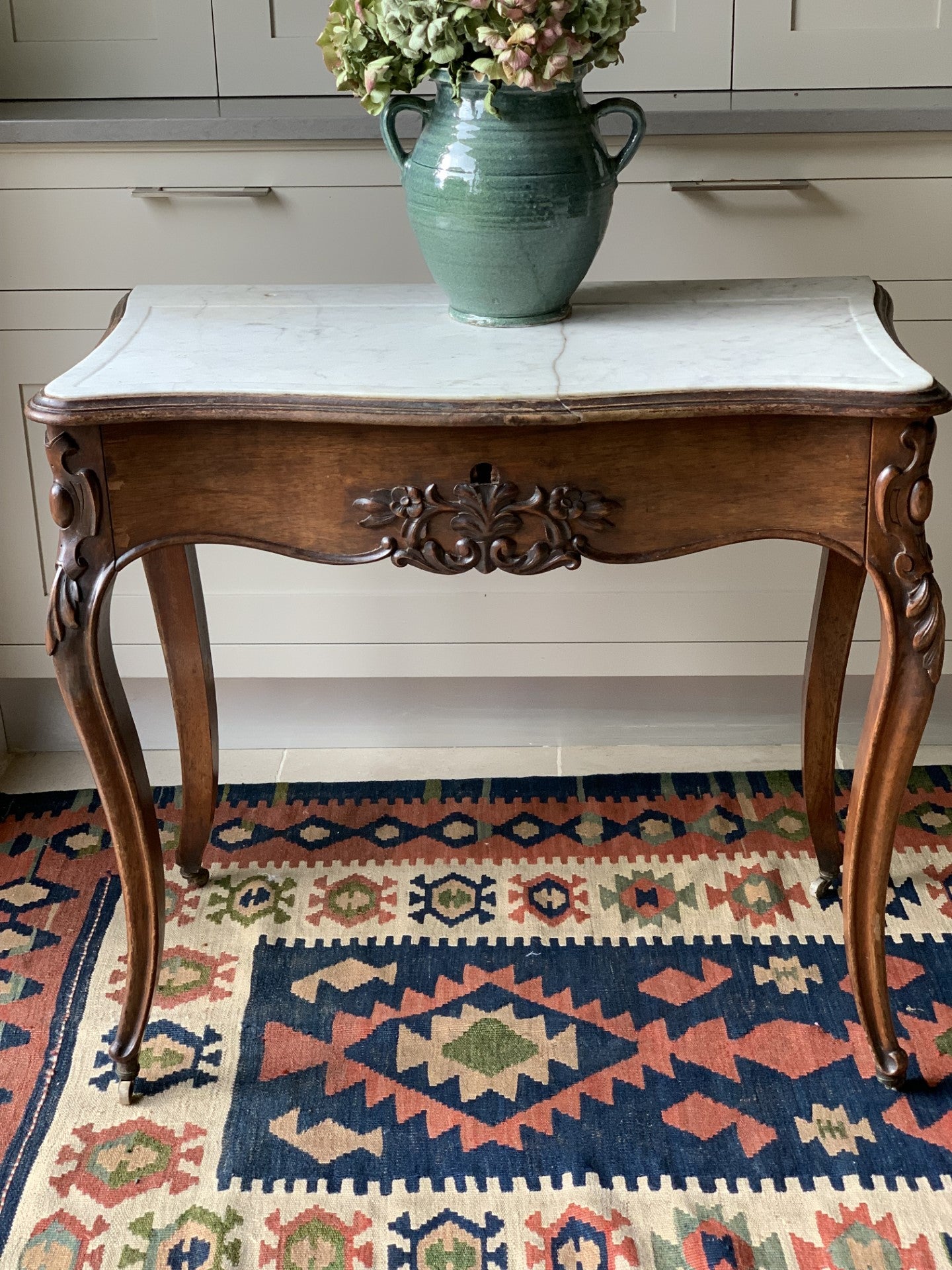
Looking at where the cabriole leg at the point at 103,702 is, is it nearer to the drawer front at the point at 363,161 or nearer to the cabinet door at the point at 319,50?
the drawer front at the point at 363,161

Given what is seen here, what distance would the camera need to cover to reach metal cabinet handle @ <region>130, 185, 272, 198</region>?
1.60 metres

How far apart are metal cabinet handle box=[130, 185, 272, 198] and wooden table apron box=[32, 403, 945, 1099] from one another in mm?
657

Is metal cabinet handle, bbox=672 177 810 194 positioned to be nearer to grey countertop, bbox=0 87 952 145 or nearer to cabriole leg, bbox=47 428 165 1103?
grey countertop, bbox=0 87 952 145

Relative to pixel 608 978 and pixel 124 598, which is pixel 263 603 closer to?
pixel 124 598

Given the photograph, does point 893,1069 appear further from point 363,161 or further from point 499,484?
point 363,161

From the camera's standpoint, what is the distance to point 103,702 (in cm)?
117

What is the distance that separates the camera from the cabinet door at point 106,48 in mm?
1855

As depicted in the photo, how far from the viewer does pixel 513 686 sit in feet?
6.64

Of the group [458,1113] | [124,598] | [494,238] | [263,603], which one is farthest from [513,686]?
[494,238]

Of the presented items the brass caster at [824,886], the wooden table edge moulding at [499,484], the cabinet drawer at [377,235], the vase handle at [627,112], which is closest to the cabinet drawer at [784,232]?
the cabinet drawer at [377,235]

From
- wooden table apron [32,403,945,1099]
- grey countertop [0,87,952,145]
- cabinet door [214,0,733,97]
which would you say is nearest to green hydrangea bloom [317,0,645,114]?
wooden table apron [32,403,945,1099]

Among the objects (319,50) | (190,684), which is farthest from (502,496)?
(319,50)

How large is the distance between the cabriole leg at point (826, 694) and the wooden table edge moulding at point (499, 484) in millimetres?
322

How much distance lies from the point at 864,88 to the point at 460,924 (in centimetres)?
137
